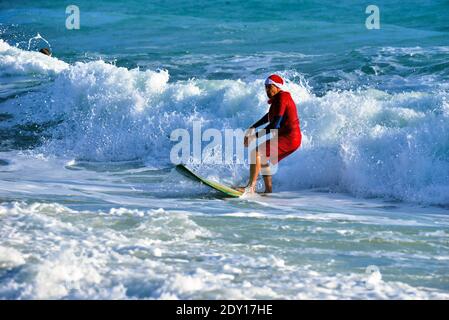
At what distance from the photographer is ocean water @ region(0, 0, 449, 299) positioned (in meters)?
5.62

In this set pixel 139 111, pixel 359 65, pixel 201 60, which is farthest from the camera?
pixel 201 60

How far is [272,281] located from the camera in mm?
5539

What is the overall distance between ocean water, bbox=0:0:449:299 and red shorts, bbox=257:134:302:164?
47cm

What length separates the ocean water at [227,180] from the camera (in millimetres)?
5625

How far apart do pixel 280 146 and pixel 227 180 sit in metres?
1.50

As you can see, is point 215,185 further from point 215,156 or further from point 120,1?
point 120,1

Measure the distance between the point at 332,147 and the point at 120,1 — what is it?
27.0 meters
